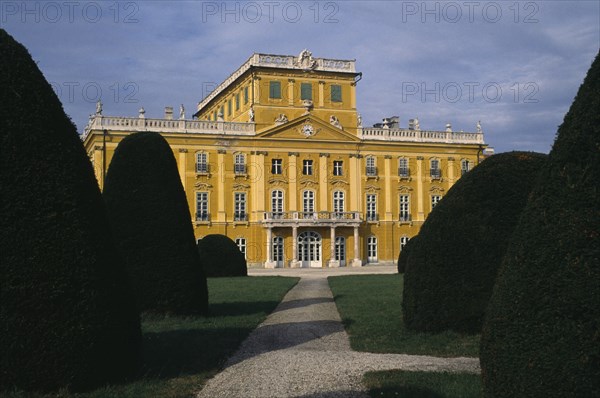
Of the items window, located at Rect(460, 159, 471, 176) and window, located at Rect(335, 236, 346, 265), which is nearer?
window, located at Rect(335, 236, 346, 265)

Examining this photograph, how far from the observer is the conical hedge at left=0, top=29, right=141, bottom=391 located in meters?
6.87

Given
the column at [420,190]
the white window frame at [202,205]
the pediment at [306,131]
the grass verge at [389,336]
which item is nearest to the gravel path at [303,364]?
the grass verge at [389,336]

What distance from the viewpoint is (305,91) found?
173ft

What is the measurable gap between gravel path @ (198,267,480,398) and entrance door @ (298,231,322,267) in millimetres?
37916

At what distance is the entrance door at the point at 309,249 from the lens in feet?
167

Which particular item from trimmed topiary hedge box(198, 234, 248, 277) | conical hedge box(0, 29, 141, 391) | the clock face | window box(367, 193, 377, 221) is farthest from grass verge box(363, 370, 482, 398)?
window box(367, 193, 377, 221)

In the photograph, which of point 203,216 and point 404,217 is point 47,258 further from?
point 404,217

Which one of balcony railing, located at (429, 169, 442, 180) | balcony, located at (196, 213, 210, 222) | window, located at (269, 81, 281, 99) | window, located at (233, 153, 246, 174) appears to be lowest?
balcony, located at (196, 213, 210, 222)

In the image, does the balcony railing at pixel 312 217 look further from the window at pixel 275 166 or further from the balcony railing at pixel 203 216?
the balcony railing at pixel 203 216

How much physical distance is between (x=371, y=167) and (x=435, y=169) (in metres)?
5.62

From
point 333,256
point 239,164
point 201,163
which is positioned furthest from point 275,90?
point 333,256

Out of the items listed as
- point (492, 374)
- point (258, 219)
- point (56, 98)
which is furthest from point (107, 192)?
point (258, 219)

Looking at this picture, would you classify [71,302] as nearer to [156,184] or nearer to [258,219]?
[156,184]

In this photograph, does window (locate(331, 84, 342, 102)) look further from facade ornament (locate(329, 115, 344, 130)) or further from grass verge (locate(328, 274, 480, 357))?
grass verge (locate(328, 274, 480, 357))
